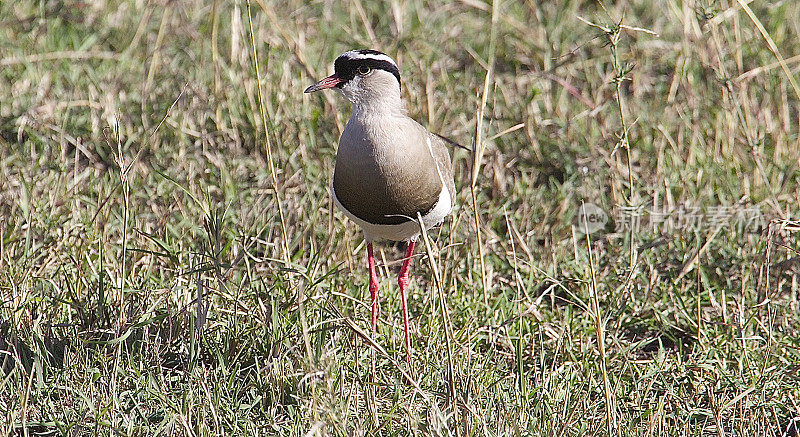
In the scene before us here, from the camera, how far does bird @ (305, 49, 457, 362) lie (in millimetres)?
3438

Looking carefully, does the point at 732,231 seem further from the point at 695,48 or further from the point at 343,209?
the point at 343,209

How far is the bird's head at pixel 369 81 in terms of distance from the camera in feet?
11.4

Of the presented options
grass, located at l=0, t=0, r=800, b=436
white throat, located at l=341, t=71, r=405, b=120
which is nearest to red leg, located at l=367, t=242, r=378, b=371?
grass, located at l=0, t=0, r=800, b=436

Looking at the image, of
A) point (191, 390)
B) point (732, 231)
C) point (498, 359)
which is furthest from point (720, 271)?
point (191, 390)

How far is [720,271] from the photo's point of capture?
4191mm

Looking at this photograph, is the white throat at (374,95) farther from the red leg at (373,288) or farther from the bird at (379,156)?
the red leg at (373,288)

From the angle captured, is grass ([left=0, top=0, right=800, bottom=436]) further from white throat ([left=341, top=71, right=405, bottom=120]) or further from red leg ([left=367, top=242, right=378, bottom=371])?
white throat ([left=341, top=71, right=405, bottom=120])

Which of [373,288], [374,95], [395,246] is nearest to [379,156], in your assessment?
[374,95]

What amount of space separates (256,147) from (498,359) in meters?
1.88

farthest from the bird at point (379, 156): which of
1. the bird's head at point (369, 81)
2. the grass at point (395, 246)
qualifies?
the grass at point (395, 246)

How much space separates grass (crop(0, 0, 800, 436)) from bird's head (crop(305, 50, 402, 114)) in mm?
334

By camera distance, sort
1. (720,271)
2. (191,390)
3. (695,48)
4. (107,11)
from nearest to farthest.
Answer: (191,390) → (720,271) → (695,48) → (107,11)

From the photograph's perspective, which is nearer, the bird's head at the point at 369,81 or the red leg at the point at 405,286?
the bird's head at the point at 369,81

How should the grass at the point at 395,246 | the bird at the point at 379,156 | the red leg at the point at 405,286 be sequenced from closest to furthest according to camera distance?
the grass at the point at 395,246 → the bird at the point at 379,156 → the red leg at the point at 405,286
